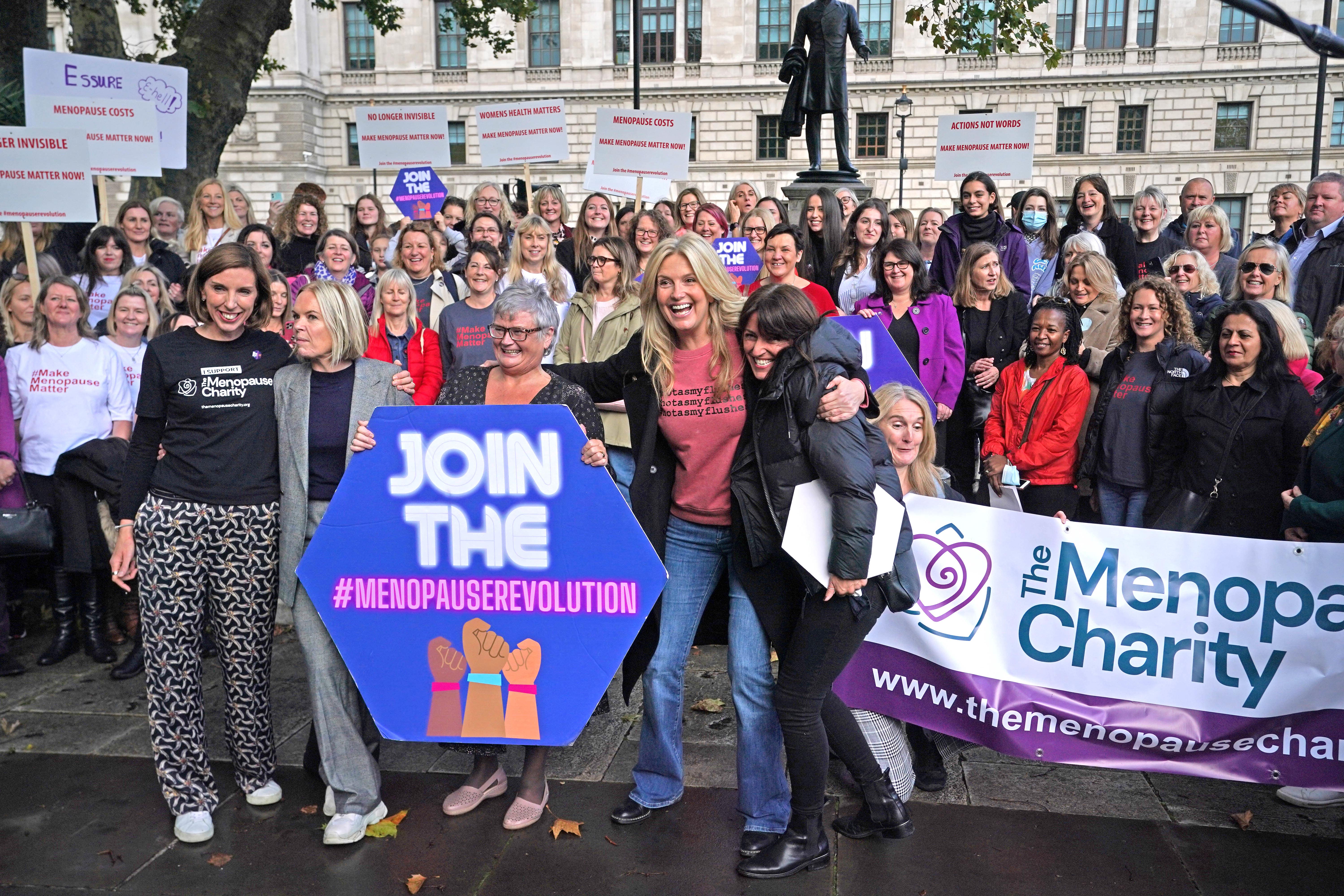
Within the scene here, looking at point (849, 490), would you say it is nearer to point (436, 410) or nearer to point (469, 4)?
point (436, 410)

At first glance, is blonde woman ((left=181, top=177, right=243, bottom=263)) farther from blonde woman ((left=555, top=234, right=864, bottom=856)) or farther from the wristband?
blonde woman ((left=555, top=234, right=864, bottom=856))

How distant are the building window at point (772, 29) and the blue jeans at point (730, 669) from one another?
40310mm

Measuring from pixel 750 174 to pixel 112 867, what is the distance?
39975 millimetres

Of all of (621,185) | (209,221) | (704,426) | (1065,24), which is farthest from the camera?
(1065,24)

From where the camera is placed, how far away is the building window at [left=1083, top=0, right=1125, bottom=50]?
38.6 metres

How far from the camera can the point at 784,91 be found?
4069cm

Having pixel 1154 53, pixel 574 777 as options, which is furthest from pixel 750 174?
pixel 574 777

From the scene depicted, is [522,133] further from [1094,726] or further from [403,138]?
[1094,726]

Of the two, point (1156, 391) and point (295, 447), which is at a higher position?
point (1156, 391)

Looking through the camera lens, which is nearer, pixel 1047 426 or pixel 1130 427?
pixel 1130 427

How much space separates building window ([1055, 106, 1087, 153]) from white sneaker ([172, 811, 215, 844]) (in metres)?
41.5

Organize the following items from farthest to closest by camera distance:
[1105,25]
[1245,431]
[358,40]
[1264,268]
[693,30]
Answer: [358,40] < [693,30] < [1105,25] < [1264,268] < [1245,431]

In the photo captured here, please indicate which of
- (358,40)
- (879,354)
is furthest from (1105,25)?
(879,354)

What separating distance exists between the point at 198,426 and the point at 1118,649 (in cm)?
345
